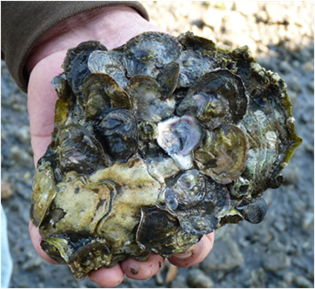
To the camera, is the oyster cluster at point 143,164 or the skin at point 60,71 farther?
the skin at point 60,71

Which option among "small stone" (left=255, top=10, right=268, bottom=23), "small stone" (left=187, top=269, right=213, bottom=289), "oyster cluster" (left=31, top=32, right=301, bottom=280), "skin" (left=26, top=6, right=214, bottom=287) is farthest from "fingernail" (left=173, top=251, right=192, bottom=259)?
"small stone" (left=255, top=10, right=268, bottom=23)

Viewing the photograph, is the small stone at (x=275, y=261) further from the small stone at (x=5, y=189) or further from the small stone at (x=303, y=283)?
the small stone at (x=5, y=189)

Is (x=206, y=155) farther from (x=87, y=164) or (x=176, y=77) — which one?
(x=87, y=164)

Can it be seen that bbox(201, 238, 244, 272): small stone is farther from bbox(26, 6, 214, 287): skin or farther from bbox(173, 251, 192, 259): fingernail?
bbox(173, 251, 192, 259): fingernail

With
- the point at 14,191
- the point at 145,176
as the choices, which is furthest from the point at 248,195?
the point at 14,191

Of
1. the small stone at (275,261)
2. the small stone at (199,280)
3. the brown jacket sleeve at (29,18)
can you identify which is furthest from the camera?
the small stone at (275,261)

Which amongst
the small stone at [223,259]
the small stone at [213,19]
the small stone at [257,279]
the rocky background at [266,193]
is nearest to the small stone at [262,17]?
the rocky background at [266,193]

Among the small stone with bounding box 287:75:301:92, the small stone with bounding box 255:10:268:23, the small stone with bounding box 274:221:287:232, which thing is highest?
the small stone with bounding box 255:10:268:23
